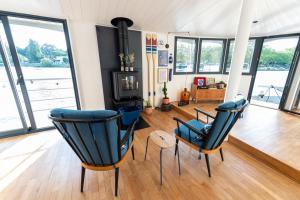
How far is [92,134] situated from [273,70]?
4954 mm

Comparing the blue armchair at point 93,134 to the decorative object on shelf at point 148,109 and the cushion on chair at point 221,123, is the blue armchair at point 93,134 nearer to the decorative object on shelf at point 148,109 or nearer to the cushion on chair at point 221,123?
the cushion on chair at point 221,123

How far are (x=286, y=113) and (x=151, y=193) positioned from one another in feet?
13.3

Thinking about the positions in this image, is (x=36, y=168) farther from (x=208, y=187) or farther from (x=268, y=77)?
(x=268, y=77)

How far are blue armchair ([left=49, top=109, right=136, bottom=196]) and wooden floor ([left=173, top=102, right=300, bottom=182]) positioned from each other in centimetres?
206

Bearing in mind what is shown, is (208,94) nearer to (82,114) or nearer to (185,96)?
(185,96)

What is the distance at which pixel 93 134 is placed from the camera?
1.11 meters

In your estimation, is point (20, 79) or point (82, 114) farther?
point (20, 79)

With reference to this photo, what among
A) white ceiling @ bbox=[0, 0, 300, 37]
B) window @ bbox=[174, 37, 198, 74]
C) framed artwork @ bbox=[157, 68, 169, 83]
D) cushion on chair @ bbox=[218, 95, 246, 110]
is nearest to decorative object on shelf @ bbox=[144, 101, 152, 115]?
framed artwork @ bbox=[157, 68, 169, 83]

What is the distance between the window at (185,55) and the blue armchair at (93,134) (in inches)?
135

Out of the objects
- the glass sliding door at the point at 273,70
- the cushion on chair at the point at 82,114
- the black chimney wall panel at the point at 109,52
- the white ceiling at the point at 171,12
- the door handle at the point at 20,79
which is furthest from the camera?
the glass sliding door at the point at 273,70

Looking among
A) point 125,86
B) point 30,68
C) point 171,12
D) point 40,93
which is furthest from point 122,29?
point 40,93

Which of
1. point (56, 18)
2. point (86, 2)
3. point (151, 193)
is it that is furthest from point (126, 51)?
point (151, 193)

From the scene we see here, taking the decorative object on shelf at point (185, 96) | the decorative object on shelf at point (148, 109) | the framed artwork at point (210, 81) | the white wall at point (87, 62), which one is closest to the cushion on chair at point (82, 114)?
the white wall at point (87, 62)

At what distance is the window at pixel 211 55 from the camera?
13.9 ft
